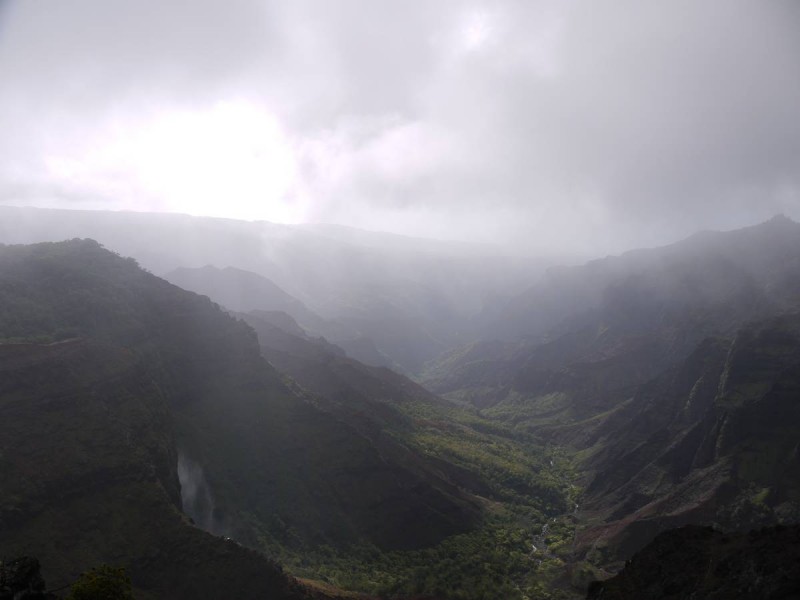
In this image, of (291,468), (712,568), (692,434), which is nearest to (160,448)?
(291,468)

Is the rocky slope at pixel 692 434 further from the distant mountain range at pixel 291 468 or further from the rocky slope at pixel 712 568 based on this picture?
the rocky slope at pixel 712 568

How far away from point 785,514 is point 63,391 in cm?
7884

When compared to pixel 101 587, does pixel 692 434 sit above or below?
below

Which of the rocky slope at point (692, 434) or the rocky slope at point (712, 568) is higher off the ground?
the rocky slope at point (712, 568)

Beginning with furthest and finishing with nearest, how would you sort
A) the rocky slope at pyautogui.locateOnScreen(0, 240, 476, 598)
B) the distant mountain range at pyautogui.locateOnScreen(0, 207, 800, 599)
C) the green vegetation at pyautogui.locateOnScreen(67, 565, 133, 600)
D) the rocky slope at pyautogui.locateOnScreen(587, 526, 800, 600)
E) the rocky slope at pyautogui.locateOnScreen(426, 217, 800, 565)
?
the rocky slope at pyautogui.locateOnScreen(426, 217, 800, 565) → the distant mountain range at pyautogui.locateOnScreen(0, 207, 800, 599) → the rocky slope at pyautogui.locateOnScreen(0, 240, 476, 598) → the rocky slope at pyautogui.locateOnScreen(587, 526, 800, 600) → the green vegetation at pyautogui.locateOnScreen(67, 565, 133, 600)

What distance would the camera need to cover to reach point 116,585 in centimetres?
2591

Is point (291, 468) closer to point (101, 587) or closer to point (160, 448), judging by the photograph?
point (160, 448)

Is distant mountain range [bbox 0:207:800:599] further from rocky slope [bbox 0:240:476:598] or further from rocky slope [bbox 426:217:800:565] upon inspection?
rocky slope [bbox 426:217:800:565]

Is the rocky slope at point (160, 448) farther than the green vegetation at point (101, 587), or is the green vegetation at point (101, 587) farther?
the rocky slope at point (160, 448)

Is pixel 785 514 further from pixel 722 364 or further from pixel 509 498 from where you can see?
pixel 722 364

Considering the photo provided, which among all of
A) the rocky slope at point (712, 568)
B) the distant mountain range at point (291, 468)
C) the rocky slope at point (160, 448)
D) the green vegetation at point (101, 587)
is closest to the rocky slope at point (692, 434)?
the distant mountain range at point (291, 468)

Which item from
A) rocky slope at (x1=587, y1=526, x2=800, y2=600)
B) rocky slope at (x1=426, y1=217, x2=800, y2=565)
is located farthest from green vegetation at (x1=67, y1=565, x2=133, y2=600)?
rocky slope at (x1=426, y1=217, x2=800, y2=565)

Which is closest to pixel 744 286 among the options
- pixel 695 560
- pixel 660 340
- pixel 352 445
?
pixel 660 340

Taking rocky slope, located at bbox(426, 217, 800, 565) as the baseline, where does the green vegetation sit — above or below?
above
